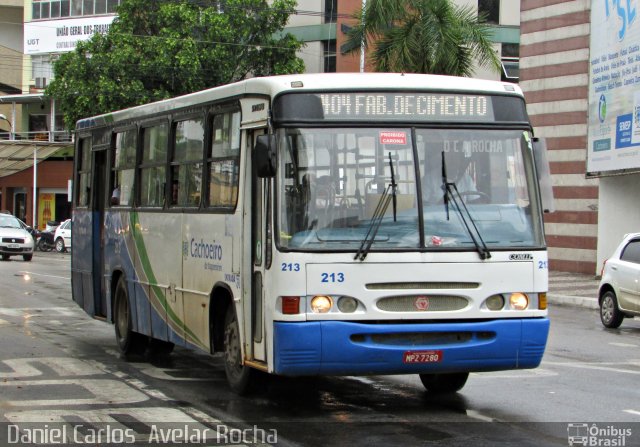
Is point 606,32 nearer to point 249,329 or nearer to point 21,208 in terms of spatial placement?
point 249,329

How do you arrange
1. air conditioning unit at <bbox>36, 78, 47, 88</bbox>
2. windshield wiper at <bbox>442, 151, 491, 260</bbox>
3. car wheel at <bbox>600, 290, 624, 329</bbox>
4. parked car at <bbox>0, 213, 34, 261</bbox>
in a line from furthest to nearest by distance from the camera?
air conditioning unit at <bbox>36, 78, 47, 88</bbox>
parked car at <bbox>0, 213, 34, 261</bbox>
car wheel at <bbox>600, 290, 624, 329</bbox>
windshield wiper at <bbox>442, 151, 491, 260</bbox>

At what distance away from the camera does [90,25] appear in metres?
68.1

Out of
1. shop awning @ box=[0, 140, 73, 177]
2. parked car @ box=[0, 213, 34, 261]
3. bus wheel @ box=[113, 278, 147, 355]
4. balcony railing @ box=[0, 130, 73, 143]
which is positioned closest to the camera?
A: bus wheel @ box=[113, 278, 147, 355]

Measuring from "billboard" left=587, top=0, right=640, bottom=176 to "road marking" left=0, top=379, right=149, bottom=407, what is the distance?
2181 centimetres

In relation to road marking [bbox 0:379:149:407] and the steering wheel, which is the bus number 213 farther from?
road marking [bbox 0:379:149:407]

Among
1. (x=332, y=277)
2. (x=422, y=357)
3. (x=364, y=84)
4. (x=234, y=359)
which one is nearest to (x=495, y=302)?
(x=422, y=357)

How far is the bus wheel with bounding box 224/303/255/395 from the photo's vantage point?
33.1ft

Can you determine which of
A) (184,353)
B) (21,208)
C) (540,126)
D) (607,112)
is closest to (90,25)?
(21,208)

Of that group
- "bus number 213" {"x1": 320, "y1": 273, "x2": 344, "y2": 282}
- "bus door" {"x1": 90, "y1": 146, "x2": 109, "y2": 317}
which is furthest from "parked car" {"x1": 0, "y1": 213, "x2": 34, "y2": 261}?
"bus number 213" {"x1": 320, "y1": 273, "x2": 344, "y2": 282}

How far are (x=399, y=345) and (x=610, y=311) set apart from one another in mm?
11176

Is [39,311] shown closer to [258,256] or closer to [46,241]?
[258,256]

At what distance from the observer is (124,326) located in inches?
543

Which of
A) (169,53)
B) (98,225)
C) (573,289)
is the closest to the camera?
(98,225)

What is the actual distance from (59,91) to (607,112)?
28604mm
